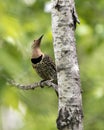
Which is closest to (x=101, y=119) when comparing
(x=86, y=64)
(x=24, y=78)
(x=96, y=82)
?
(x=96, y=82)

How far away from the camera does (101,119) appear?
22.5ft

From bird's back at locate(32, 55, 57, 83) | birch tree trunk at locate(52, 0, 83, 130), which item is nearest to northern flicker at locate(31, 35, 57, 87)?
bird's back at locate(32, 55, 57, 83)

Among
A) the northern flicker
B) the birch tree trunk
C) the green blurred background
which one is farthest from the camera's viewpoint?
the green blurred background

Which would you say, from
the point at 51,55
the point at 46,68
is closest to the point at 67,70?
the point at 46,68

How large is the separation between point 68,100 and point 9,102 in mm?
1469

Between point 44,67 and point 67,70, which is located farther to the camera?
point 44,67

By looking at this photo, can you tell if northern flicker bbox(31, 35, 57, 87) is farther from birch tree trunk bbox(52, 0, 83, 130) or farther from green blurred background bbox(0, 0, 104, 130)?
birch tree trunk bbox(52, 0, 83, 130)

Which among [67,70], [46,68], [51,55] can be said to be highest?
[51,55]

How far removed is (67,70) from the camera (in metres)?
3.26

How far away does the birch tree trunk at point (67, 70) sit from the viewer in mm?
3244

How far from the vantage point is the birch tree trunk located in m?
3.24

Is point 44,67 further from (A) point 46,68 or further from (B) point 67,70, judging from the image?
(B) point 67,70

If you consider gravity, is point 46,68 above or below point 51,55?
below

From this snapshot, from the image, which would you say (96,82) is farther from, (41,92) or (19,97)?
(19,97)
